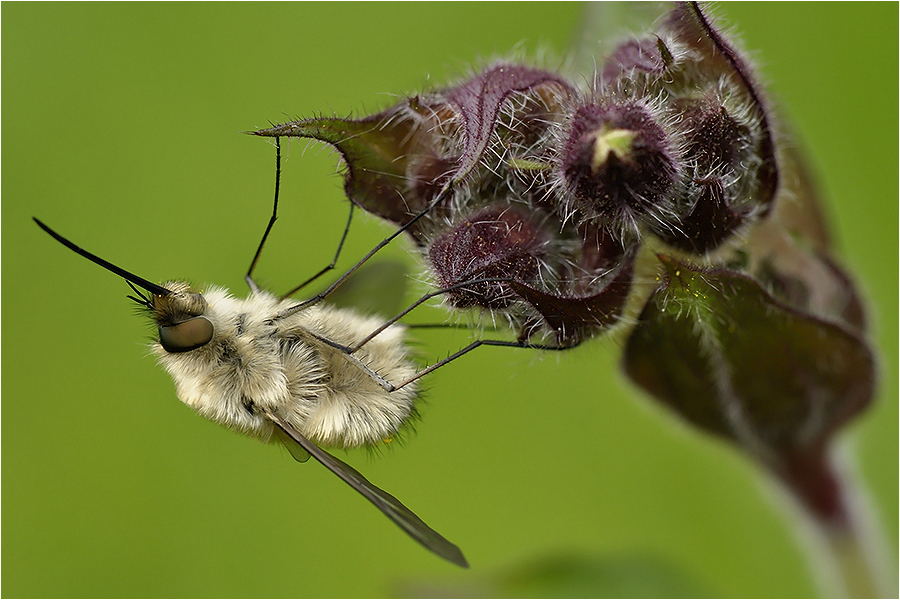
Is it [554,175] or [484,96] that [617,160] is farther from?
[484,96]

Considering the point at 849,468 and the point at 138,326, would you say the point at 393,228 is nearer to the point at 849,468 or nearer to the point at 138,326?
the point at 849,468

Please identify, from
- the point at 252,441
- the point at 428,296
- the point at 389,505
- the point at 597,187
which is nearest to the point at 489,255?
the point at 428,296

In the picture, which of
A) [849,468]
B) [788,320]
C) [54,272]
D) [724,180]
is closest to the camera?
[724,180]

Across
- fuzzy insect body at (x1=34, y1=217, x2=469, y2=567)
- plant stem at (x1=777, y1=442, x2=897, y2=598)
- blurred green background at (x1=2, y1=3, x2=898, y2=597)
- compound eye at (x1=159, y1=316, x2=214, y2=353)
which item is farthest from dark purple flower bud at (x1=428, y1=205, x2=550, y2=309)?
blurred green background at (x1=2, y1=3, x2=898, y2=597)

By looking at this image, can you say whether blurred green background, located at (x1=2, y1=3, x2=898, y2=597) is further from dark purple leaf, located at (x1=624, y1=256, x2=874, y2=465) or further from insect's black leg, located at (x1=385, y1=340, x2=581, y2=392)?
insect's black leg, located at (x1=385, y1=340, x2=581, y2=392)

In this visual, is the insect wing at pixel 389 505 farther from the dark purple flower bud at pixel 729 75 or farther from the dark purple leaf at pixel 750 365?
the dark purple flower bud at pixel 729 75

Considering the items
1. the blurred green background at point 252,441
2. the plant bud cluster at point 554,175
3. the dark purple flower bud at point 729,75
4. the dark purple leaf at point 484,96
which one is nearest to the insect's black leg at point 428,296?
the plant bud cluster at point 554,175

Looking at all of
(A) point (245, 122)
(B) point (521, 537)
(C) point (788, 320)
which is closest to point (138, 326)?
(A) point (245, 122)
